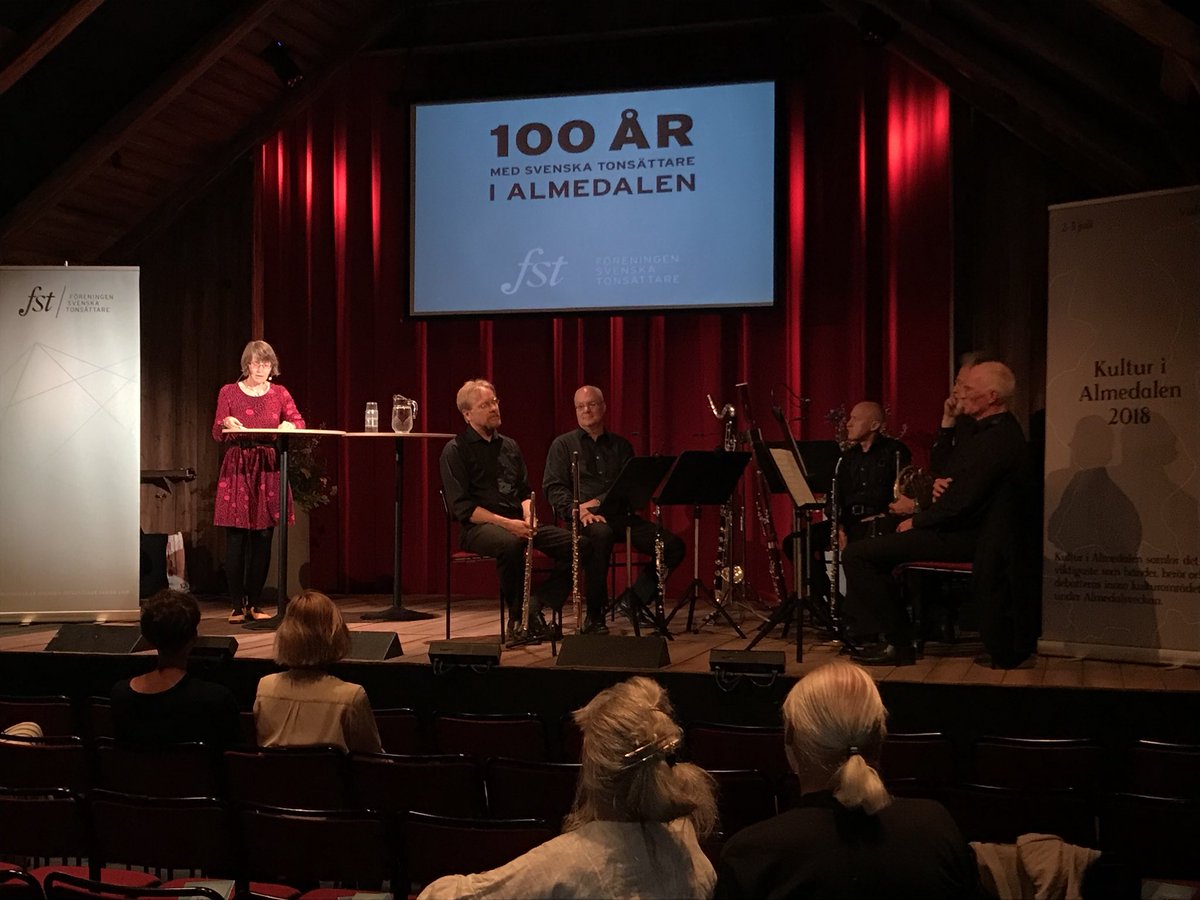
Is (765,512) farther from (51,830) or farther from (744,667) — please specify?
(51,830)

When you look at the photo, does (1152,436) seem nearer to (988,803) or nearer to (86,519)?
(988,803)

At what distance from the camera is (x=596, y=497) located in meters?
6.65

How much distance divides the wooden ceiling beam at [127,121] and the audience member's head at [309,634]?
5288 mm

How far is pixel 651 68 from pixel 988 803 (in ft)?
21.3

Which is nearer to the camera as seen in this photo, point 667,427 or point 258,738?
point 258,738

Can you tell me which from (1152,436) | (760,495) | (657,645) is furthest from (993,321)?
(657,645)

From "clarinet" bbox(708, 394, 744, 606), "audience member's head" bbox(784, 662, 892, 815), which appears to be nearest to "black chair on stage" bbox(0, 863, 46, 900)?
"audience member's head" bbox(784, 662, 892, 815)

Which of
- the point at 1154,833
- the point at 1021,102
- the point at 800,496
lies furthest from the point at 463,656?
the point at 1021,102

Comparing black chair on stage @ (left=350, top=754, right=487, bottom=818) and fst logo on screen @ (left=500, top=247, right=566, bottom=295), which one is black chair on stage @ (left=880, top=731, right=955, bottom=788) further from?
fst logo on screen @ (left=500, top=247, right=566, bottom=295)

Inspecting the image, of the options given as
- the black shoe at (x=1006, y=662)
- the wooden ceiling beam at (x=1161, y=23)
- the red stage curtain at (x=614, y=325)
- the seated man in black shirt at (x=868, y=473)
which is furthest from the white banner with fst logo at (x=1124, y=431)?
the red stage curtain at (x=614, y=325)

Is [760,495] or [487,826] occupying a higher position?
[760,495]

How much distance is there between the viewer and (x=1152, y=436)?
520 centimetres

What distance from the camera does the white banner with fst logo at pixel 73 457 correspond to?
6.96 m

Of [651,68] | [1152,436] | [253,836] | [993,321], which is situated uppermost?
[651,68]
